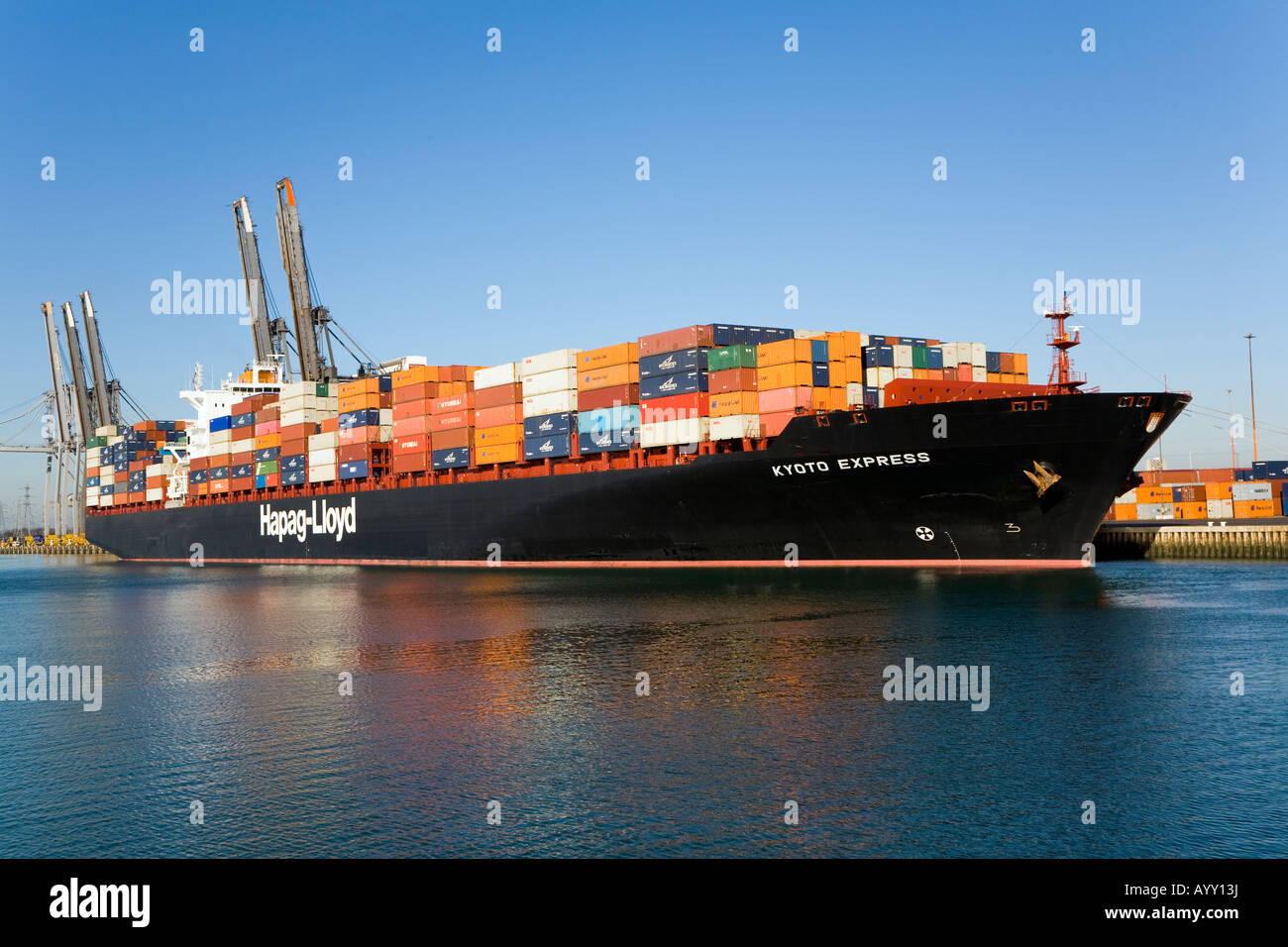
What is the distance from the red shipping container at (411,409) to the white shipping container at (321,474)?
834 cm

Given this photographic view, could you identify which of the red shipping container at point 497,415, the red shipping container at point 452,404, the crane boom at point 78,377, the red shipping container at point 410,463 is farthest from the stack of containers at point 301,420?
the crane boom at point 78,377

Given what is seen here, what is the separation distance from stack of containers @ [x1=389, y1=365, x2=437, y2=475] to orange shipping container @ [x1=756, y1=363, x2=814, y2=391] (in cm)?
2545

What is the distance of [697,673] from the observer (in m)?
22.1

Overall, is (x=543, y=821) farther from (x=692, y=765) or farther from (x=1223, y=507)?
(x=1223, y=507)

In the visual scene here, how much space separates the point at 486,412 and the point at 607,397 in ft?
34.6

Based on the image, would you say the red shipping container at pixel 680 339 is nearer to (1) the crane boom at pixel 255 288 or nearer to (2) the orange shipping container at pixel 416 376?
(2) the orange shipping container at pixel 416 376

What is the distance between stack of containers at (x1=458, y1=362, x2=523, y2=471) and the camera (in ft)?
190

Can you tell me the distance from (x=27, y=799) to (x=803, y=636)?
60.5ft

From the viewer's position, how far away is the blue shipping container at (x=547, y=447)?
53.5 metres

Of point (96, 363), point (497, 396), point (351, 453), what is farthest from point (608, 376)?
point (96, 363)

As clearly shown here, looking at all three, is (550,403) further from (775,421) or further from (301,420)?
(301,420)
